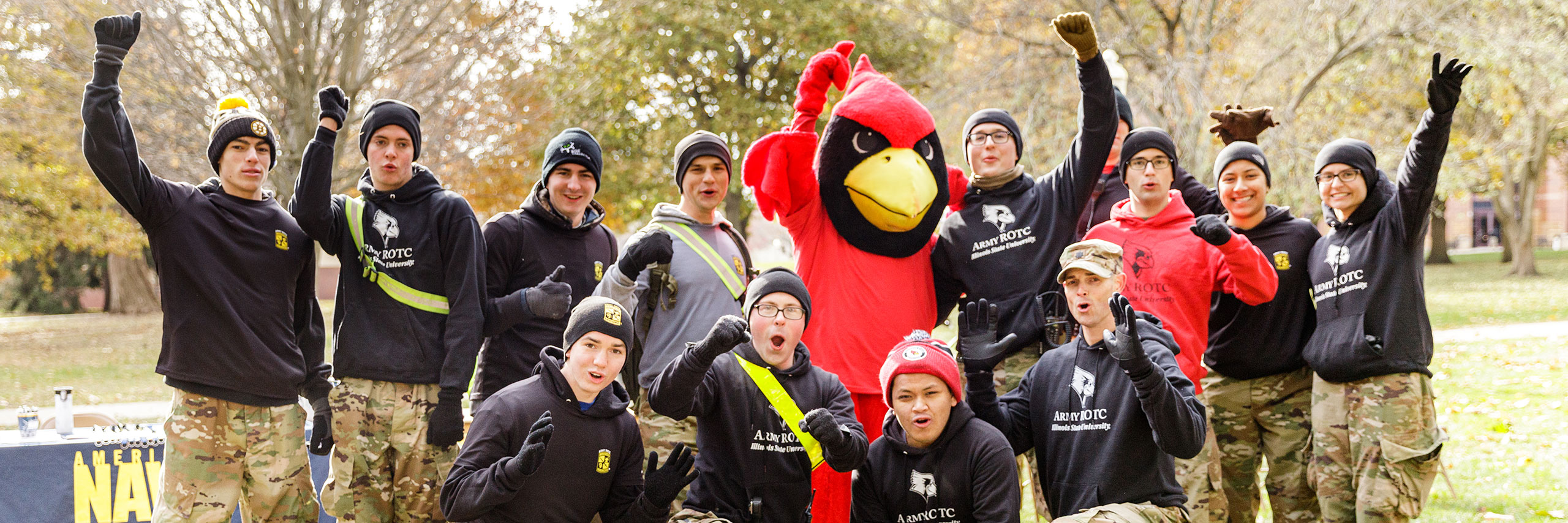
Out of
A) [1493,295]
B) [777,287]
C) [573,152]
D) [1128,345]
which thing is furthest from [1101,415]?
[1493,295]

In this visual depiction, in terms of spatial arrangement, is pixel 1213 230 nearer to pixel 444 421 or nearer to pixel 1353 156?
pixel 1353 156

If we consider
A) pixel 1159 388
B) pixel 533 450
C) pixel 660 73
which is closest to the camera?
pixel 533 450

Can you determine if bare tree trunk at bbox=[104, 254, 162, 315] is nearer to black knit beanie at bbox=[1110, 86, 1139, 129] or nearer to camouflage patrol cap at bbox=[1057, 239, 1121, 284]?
black knit beanie at bbox=[1110, 86, 1139, 129]

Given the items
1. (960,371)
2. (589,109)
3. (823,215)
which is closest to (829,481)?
(960,371)

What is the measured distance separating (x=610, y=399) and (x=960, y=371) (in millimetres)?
1636

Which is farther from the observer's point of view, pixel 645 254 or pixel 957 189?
pixel 957 189

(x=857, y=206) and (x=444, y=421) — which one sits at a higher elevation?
(x=857, y=206)

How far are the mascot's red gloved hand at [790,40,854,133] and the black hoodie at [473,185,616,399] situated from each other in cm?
121

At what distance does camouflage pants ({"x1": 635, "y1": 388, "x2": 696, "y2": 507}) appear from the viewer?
181 inches

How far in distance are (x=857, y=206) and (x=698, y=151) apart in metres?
0.79

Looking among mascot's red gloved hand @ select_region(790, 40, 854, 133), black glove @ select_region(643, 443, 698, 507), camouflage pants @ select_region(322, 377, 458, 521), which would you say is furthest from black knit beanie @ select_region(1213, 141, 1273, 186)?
camouflage pants @ select_region(322, 377, 458, 521)

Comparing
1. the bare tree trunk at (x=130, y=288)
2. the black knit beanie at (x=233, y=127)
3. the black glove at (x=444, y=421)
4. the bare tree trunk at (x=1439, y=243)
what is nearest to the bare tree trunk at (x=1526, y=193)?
the bare tree trunk at (x=1439, y=243)

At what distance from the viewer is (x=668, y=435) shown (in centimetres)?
460

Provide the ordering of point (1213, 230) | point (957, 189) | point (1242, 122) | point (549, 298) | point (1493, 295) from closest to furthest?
point (1213, 230) < point (549, 298) < point (957, 189) < point (1242, 122) < point (1493, 295)
